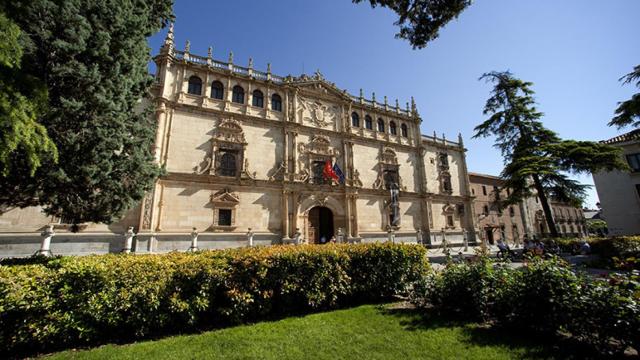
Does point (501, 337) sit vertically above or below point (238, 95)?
below

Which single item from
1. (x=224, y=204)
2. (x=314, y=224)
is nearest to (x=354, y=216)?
(x=314, y=224)

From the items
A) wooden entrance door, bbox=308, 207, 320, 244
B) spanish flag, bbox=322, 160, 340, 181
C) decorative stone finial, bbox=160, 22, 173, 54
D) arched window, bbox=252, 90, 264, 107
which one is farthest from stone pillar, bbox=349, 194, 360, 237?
decorative stone finial, bbox=160, 22, 173, 54

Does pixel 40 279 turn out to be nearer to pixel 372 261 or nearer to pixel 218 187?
pixel 372 261

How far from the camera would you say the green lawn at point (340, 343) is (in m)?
4.46

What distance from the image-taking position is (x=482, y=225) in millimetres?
35656

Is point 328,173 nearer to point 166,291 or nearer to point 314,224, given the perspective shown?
point 314,224

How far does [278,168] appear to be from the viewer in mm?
21891

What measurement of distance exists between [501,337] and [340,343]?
120 inches

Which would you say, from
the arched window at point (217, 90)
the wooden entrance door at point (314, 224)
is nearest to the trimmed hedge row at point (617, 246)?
the wooden entrance door at point (314, 224)

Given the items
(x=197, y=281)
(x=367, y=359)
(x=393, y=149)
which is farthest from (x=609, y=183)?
(x=197, y=281)

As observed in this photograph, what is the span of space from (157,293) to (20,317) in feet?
6.47

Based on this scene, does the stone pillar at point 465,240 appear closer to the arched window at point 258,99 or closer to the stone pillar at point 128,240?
the arched window at point 258,99

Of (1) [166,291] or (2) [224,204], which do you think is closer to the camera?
(1) [166,291]

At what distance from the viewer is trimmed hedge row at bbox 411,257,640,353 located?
13.1 ft
